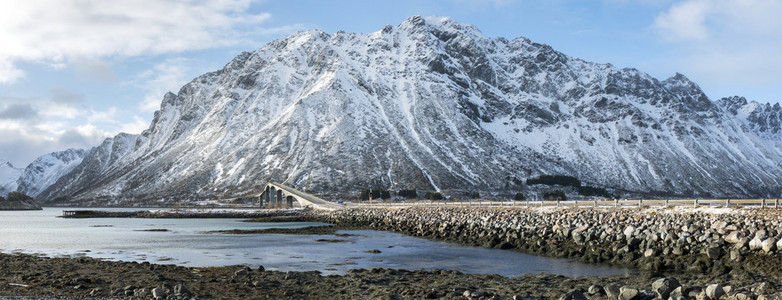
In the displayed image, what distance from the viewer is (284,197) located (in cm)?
17800

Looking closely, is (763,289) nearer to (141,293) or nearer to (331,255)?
(141,293)

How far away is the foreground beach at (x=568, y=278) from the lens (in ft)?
75.0

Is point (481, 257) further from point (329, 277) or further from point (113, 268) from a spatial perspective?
point (113, 268)

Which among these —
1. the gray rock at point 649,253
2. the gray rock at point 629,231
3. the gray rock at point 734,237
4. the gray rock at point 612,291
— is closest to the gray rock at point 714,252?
the gray rock at point 734,237

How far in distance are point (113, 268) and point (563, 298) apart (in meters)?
23.6

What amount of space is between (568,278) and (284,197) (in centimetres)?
15603

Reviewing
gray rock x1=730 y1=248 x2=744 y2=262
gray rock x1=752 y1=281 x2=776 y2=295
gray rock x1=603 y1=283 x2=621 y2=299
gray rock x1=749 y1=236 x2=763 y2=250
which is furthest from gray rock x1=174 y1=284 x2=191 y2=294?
gray rock x1=749 y1=236 x2=763 y2=250

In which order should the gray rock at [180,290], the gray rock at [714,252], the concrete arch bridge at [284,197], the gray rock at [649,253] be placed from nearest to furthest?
the gray rock at [180,290]
the gray rock at [714,252]
the gray rock at [649,253]
the concrete arch bridge at [284,197]

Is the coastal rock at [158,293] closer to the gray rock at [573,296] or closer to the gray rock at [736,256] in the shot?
the gray rock at [573,296]

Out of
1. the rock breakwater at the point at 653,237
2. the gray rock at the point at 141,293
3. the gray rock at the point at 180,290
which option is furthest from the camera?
the rock breakwater at the point at 653,237

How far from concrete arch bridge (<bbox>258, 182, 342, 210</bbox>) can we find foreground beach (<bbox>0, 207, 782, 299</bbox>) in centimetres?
10730

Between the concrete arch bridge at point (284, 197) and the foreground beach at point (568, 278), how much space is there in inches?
4224

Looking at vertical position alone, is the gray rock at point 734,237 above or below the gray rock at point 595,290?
above

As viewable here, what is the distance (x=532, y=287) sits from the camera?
24.6m
